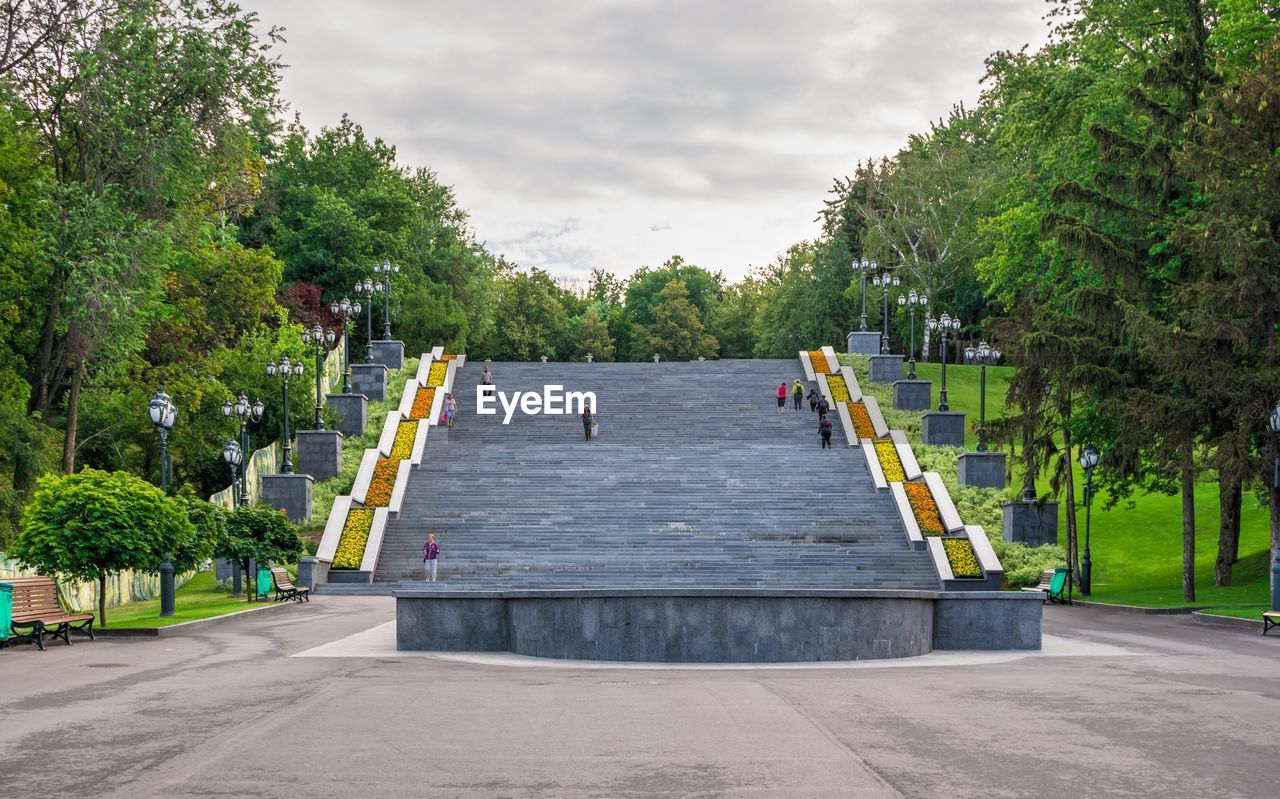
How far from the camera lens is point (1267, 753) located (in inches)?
Answer: 356

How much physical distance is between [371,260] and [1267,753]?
60.2m

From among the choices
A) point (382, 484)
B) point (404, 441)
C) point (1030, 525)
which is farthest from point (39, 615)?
point (1030, 525)

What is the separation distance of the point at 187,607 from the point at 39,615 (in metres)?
7.91

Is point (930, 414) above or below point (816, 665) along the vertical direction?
above

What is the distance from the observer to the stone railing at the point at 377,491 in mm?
32688

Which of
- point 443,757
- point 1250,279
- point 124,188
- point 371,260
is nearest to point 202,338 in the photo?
point 124,188

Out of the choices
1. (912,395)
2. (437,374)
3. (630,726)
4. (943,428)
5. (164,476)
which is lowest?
(630,726)

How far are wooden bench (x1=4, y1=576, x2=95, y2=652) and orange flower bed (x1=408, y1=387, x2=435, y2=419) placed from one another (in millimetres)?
27413

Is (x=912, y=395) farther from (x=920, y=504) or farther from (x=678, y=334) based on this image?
(x=678, y=334)

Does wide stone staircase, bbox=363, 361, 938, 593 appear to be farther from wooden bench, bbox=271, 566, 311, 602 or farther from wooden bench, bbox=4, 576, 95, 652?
wooden bench, bbox=4, 576, 95, 652

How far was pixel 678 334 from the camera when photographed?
9912cm

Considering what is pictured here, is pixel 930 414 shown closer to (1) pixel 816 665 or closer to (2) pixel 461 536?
(2) pixel 461 536

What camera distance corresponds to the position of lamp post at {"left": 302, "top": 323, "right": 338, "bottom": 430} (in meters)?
42.4

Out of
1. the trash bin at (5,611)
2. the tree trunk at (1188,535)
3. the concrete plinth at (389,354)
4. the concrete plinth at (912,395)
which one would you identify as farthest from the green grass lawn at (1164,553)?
the concrete plinth at (389,354)
